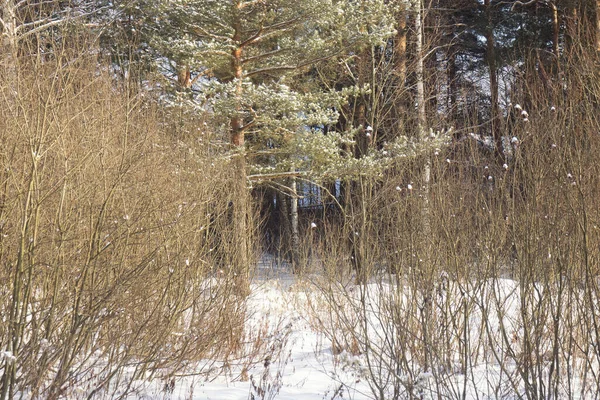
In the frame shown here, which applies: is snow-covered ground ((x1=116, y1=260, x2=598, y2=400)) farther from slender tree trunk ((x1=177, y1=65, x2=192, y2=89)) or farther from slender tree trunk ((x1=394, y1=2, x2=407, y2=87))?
slender tree trunk ((x1=394, y1=2, x2=407, y2=87))

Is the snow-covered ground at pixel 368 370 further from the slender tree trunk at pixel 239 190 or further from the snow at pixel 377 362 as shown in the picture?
the slender tree trunk at pixel 239 190

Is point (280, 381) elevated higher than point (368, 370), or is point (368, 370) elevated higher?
point (368, 370)

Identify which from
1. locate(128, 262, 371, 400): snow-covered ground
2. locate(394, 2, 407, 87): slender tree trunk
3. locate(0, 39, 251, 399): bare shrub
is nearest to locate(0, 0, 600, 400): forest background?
locate(0, 39, 251, 399): bare shrub

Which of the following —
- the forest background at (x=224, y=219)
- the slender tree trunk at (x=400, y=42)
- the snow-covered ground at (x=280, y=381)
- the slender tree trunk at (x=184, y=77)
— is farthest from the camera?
the slender tree trunk at (x=400, y=42)

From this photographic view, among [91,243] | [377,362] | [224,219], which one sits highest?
[224,219]

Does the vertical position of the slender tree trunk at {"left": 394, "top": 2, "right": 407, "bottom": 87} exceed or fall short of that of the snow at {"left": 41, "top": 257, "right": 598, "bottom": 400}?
it exceeds it

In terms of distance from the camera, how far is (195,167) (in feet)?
21.3

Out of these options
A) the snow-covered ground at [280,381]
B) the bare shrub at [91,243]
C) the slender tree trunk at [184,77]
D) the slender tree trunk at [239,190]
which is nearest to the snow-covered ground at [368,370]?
the snow-covered ground at [280,381]

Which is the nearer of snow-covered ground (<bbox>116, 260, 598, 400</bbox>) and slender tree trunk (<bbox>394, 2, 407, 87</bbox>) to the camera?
snow-covered ground (<bbox>116, 260, 598, 400</bbox>)

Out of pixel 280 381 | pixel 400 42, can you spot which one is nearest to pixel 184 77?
pixel 400 42

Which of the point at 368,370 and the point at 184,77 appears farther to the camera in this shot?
the point at 184,77

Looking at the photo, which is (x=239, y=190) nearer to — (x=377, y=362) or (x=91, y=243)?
(x=377, y=362)

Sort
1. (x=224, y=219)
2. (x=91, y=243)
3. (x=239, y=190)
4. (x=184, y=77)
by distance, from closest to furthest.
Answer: (x=91, y=243)
(x=224, y=219)
(x=239, y=190)
(x=184, y=77)

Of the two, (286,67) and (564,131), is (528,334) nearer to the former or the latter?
(564,131)
